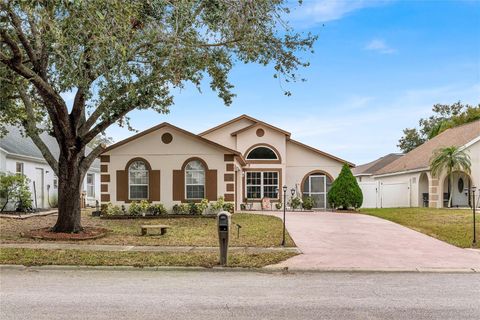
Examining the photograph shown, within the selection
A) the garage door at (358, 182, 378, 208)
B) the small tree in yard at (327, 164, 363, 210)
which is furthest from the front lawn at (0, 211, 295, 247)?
the garage door at (358, 182, 378, 208)

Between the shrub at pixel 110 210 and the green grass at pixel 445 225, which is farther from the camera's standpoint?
the shrub at pixel 110 210

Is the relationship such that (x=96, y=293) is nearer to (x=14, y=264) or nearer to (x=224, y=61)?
(x=14, y=264)

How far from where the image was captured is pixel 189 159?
22719mm

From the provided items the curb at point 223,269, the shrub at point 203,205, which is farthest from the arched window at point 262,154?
the curb at point 223,269

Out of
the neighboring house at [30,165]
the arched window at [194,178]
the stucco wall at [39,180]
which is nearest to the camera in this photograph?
the arched window at [194,178]

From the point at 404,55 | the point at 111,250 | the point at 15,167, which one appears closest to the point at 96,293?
the point at 111,250

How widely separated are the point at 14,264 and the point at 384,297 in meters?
7.34

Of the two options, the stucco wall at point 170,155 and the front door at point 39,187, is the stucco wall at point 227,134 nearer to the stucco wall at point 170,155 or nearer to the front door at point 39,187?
the stucco wall at point 170,155

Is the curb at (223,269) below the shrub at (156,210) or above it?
below

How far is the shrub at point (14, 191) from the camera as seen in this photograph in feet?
72.7

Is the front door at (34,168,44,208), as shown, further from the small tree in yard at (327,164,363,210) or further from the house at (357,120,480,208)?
the house at (357,120,480,208)

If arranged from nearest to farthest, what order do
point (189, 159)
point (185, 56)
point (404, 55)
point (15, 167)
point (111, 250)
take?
point (111, 250), point (185, 56), point (404, 55), point (189, 159), point (15, 167)

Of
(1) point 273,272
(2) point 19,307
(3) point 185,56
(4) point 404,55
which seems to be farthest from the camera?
(4) point 404,55

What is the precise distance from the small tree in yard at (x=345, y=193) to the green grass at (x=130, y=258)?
16671mm
